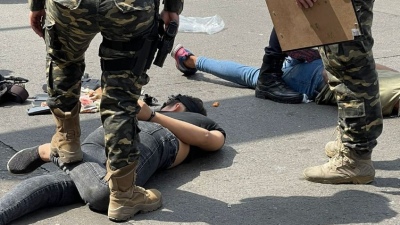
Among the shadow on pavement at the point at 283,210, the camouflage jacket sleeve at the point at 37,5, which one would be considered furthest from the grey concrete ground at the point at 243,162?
the camouflage jacket sleeve at the point at 37,5

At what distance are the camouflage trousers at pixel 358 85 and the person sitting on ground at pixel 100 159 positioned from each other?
0.79m

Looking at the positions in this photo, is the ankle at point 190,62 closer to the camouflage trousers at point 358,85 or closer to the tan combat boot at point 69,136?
the camouflage trousers at point 358,85

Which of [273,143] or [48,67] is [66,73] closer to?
[48,67]

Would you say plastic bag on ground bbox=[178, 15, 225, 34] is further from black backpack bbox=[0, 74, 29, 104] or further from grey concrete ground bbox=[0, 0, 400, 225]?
black backpack bbox=[0, 74, 29, 104]

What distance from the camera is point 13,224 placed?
3.54 m

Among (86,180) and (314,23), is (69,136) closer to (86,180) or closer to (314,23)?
(86,180)

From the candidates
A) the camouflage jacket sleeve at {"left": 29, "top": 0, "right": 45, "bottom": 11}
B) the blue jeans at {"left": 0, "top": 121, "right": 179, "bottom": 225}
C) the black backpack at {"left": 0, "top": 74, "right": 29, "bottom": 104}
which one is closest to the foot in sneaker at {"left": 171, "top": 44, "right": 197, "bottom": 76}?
the black backpack at {"left": 0, "top": 74, "right": 29, "bottom": 104}

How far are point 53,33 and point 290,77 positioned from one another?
2583 mm

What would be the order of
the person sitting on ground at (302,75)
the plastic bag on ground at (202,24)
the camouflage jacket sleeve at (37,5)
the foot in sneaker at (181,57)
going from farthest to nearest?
the plastic bag on ground at (202,24) → the foot in sneaker at (181,57) → the person sitting on ground at (302,75) → the camouflage jacket sleeve at (37,5)

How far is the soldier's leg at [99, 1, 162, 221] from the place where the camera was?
3.25m

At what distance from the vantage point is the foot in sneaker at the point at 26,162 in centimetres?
402

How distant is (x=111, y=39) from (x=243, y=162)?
4.48 ft

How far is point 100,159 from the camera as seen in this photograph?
3.85 meters

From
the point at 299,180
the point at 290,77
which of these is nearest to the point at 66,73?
the point at 299,180
